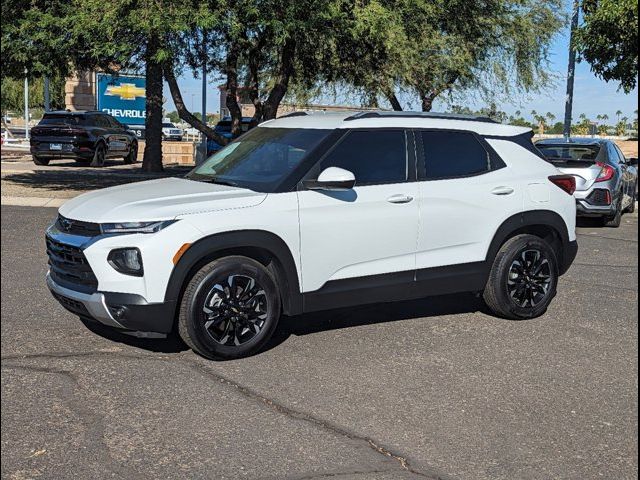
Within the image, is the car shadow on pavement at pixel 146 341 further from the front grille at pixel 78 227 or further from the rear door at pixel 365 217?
the rear door at pixel 365 217

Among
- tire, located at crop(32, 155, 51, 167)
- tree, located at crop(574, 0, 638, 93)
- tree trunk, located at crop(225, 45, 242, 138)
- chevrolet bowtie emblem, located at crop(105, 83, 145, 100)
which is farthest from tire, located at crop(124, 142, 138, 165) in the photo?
tree, located at crop(574, 0, 638, 93)

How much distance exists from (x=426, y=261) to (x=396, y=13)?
417 inches

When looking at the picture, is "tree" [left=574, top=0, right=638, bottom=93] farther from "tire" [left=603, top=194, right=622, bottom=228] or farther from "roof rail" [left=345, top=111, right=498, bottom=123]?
"roof rail" [left=345, top=111, right=498, bottom=123]

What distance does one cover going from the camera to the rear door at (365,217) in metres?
5.97

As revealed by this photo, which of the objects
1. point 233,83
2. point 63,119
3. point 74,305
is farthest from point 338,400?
point 63,119

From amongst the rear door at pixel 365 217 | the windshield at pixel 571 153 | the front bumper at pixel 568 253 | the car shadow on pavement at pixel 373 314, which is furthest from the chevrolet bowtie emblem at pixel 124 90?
the rear door at pixel 365 217

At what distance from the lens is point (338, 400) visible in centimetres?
504

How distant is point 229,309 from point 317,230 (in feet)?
2.91

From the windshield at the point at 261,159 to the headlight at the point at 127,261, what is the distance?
3.67 feet

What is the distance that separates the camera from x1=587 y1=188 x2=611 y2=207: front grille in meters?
13.5

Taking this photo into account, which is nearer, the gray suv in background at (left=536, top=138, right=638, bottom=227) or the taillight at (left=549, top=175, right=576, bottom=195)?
the taillight at (left=549, top=175, right=576, bottom=195)

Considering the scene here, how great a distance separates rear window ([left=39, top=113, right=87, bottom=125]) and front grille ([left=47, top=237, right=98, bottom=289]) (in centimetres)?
1935

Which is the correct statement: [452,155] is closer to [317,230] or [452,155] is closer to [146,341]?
[317,230]

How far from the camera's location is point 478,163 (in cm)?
696
